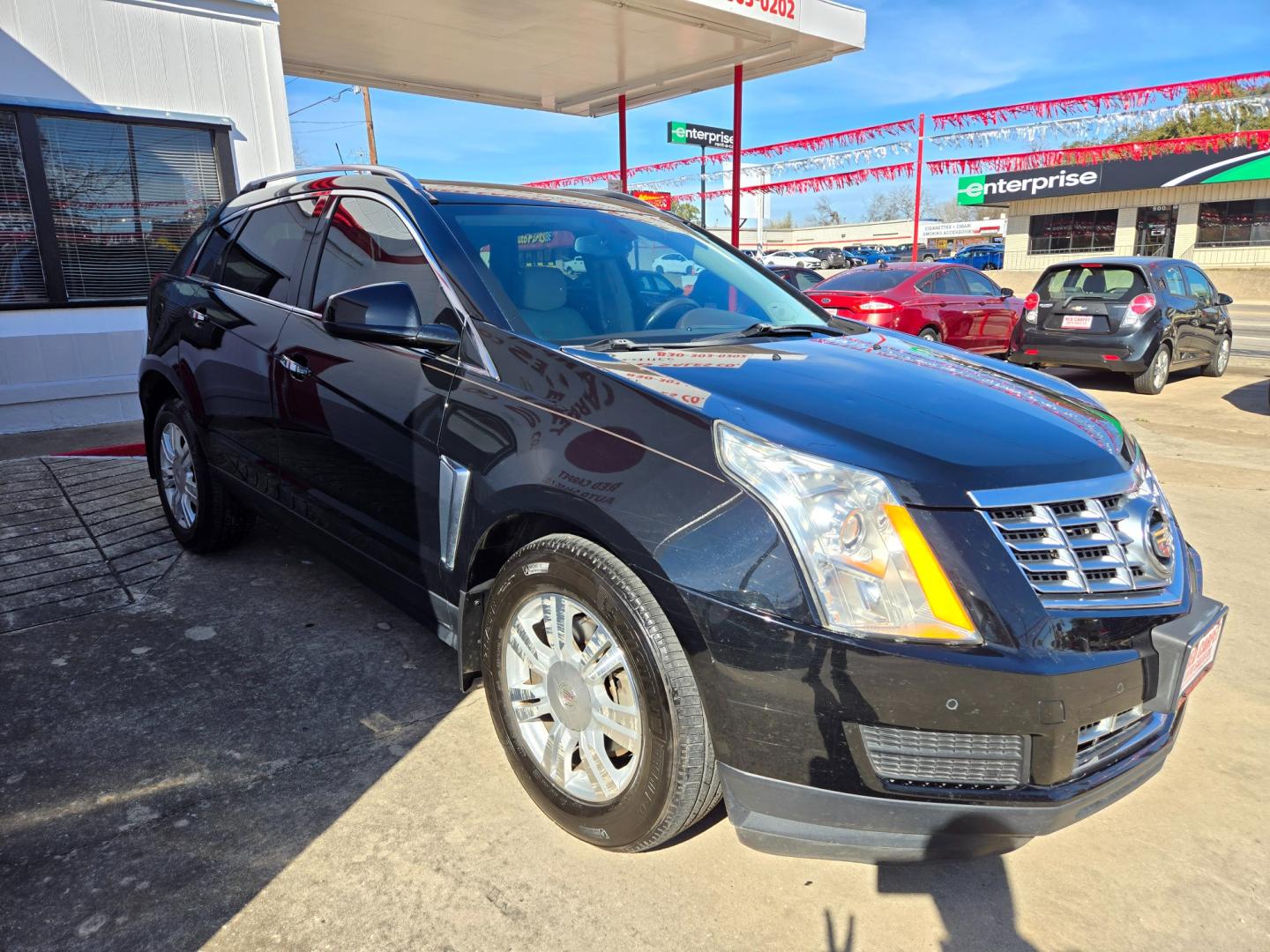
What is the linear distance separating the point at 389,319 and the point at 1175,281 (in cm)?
1104

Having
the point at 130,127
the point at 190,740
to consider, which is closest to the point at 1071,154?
the point at 130,127

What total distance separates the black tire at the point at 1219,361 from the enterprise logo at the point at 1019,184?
29.0 m

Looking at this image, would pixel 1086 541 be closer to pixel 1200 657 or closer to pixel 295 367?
pixel 1200 657

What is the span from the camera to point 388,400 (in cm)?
287

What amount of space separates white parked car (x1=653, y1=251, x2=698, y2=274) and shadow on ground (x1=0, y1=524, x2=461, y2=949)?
68.3 inches

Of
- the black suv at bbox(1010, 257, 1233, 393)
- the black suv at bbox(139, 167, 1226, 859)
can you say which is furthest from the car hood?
the black suv at bbox(1010, 257, 1233, 393)

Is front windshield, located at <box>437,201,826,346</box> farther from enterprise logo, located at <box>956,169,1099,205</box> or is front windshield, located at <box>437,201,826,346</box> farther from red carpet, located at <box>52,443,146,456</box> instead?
enterprise logo, located at <box>956,169,1099,205</box>

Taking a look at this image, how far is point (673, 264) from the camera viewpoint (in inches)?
137

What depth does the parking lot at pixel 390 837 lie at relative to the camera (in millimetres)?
2084

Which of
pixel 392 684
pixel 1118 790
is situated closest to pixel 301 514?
pixel 392 684

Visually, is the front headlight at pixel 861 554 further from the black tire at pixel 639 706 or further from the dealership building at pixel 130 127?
the dealership building at pixel 130 127

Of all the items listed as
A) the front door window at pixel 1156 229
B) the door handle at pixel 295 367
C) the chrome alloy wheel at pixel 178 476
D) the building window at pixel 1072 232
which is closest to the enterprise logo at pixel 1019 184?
the building window at pixel 1072 232

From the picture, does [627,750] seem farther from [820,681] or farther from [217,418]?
[217,418]

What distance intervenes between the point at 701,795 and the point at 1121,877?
1165 millimetres
